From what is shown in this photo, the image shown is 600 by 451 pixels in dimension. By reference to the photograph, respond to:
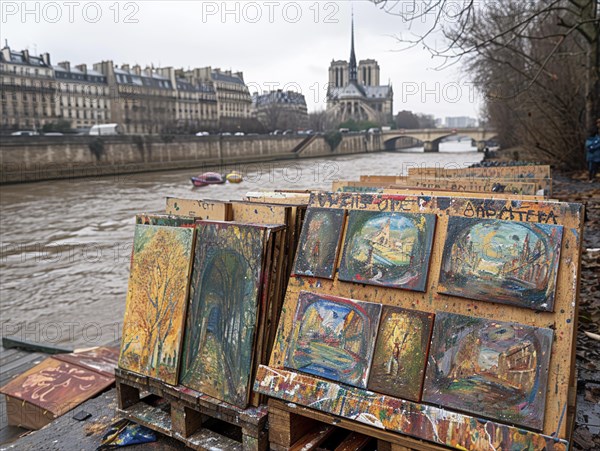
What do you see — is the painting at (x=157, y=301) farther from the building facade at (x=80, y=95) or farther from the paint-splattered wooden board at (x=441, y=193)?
the building facade at (x=80, y=95)

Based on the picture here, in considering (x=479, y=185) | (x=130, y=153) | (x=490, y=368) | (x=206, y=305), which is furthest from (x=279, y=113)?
(x=490, y=368)

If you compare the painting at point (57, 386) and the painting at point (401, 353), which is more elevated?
the painting at point (401, 353)

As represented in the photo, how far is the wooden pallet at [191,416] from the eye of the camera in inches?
108

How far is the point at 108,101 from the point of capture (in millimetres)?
70000

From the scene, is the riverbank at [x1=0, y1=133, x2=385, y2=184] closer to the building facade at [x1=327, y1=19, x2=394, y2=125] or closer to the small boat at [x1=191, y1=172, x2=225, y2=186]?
the small boat at [x1=191, y1=172, x2=225, y2=186]

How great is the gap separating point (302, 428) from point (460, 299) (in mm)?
1090

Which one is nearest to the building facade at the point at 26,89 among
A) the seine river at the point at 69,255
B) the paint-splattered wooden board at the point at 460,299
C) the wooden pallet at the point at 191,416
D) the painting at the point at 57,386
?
the seine river at the point at 69,255

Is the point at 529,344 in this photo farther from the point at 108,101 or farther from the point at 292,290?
the point at 108,101

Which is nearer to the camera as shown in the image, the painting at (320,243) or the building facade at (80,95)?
the painting at (320,243)

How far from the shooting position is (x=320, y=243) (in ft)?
9.73

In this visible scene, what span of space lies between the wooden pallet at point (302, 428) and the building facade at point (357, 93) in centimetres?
11318

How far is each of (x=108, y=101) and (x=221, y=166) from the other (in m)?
28.0

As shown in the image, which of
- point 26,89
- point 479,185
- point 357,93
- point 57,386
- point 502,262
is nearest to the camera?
point 502,262

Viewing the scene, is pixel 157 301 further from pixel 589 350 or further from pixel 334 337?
pixel 589 350
